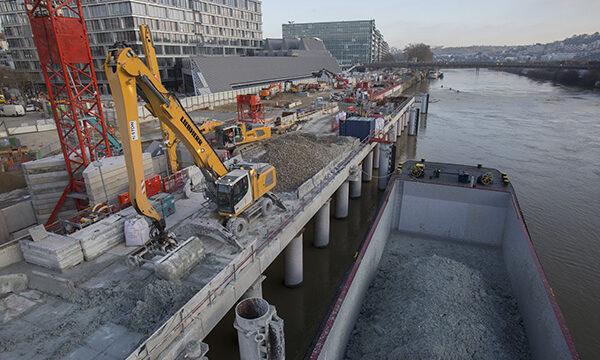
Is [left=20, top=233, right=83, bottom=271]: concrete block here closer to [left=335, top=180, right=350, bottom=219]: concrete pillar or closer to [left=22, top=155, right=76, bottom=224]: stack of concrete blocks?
[left=22, top=155, right=76, bottom=224]: stack of concrete blocks

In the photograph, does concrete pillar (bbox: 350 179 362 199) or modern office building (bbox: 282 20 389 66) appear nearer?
concrete pillar (bbox: 350 179 362 199)

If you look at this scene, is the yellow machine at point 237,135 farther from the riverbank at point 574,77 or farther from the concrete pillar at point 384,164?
the riverbank at point 574,77

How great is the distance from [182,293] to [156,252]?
9.07ft

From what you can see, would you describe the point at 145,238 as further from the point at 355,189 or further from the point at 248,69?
the point at 248,69

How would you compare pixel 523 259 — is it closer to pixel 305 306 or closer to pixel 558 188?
pixel 305 306

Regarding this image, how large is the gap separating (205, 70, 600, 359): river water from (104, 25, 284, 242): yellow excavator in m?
5.31

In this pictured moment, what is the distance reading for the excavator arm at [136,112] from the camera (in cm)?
1087

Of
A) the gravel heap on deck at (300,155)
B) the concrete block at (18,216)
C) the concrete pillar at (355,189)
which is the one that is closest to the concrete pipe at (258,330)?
the gravel heap on deck at (300,155)

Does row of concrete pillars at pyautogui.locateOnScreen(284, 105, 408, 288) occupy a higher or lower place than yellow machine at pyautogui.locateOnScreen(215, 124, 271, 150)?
lower

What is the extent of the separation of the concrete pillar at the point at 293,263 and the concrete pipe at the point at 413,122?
124 feet

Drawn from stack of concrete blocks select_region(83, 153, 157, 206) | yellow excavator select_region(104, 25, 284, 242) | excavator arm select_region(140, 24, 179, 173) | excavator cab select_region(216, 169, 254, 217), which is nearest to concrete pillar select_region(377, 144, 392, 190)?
yellow excavator select_region(104, 25, 284, 242)

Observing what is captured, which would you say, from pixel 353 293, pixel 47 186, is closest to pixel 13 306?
pixel 47 186

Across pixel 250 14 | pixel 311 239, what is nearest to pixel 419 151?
pixel 311 239

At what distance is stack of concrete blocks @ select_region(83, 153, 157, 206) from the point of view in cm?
1684
